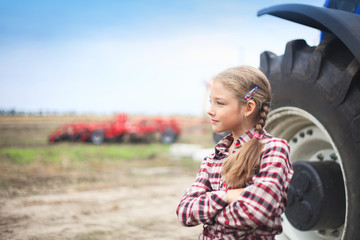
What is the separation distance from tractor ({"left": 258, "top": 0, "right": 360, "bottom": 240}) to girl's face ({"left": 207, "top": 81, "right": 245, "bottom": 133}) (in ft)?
1.81

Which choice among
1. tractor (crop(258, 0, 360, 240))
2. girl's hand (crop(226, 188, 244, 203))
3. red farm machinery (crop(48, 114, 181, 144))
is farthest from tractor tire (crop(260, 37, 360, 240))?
red farm machinery (crop(48, 114, 181, 144))

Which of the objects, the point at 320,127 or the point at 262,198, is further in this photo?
the point at 320,127

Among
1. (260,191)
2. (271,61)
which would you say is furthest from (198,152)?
(260,191)

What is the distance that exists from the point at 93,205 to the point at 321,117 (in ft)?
9.11

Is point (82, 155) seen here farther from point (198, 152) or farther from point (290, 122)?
point (290, 122)

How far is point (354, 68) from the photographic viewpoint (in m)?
1.52

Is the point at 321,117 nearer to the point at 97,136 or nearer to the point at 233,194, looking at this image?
the point at 233,194

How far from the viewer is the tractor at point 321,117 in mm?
1522

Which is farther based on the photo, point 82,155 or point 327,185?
point 82,155

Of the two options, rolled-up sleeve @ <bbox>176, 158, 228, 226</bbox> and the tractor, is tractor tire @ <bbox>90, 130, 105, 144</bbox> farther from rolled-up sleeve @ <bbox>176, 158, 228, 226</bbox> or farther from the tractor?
rolled-up sleeve @ <bbox>176, 158, 228, 226</bbox>

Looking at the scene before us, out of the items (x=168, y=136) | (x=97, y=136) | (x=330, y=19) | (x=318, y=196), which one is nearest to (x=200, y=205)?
(x=318, y=196)

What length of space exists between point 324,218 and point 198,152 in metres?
6.00

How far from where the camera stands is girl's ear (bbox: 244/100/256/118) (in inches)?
50.6

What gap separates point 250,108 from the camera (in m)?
1.30
